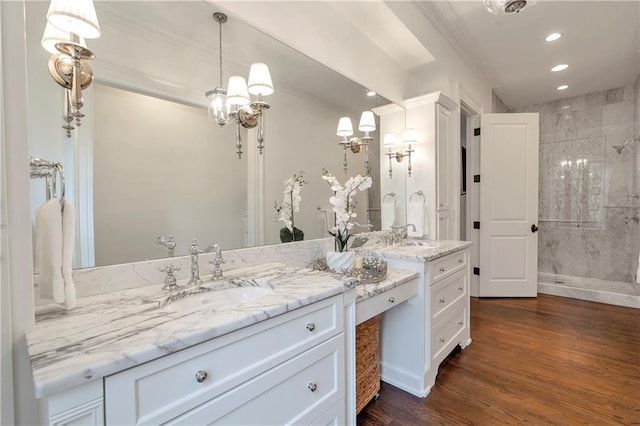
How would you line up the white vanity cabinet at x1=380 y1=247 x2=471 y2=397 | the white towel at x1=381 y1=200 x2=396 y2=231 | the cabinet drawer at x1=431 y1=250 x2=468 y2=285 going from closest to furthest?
1. the white vanity cabinet at x1=380 y1=247 x2=471 y2=397
2. the cabinet drawer at x1=431 y1=250 x2=468 y2=285
3. the white towel at x1=381 y1=200 x2=396 y2=231

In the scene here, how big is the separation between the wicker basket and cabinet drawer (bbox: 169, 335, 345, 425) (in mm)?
443

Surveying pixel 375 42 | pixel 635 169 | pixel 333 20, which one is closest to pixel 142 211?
pixel 333 20

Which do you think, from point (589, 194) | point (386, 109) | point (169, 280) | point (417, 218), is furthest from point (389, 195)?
point (589, 194)

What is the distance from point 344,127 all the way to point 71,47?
5.44ft

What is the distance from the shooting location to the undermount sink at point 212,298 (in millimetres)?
1098

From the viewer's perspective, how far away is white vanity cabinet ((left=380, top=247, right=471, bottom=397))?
1870mm

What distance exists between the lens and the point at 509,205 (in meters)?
3.70

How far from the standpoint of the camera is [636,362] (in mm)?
2191

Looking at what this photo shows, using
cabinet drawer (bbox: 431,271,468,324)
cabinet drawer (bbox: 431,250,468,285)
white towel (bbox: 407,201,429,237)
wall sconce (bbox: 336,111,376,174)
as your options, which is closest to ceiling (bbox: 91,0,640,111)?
wall sconce (bbox: 336,111,376,174)

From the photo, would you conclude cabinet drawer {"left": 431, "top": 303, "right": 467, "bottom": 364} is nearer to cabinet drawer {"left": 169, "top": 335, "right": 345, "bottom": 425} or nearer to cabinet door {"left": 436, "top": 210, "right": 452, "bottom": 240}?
cabinet door {"left": 436, "top": 210, "right": 452, "bottom": 240}

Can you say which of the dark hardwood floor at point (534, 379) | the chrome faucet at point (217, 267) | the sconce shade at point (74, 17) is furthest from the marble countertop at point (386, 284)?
the sconce shade at point (74, 17)

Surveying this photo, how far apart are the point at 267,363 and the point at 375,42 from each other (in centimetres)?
250

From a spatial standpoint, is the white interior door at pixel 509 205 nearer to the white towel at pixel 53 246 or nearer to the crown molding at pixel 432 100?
the crown molding at pixel 432 100

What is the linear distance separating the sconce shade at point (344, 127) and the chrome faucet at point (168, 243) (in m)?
1.39
